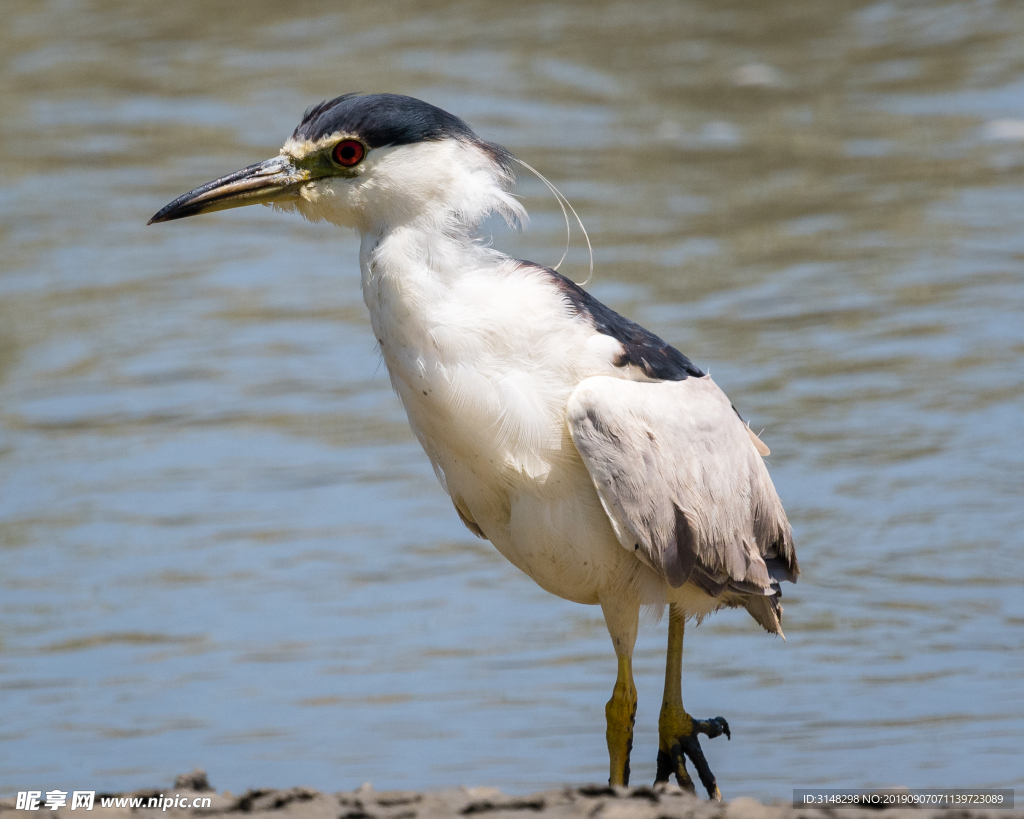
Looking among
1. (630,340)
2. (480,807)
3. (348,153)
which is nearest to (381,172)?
(348,153)

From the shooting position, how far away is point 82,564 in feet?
27.3

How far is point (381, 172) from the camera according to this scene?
4.55 metres

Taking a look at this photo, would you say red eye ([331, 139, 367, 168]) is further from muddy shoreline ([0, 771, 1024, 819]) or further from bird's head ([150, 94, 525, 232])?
muddy shoreline ([0, 771, 1024, 819])

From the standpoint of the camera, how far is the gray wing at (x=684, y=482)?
462cm

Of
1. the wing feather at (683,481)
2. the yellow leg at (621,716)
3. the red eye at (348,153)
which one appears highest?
the red eye at (348,153)

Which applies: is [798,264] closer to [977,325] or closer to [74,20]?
[977,325]

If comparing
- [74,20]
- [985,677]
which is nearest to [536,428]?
[985,677]

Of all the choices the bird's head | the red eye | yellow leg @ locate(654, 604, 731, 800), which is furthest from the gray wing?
the red eye

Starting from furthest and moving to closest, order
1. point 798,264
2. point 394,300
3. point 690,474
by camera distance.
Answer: point 798,264 → point 690,474 → point 394,300

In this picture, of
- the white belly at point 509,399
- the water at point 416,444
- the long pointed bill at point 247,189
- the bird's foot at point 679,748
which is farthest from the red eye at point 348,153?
the water at point 416,444

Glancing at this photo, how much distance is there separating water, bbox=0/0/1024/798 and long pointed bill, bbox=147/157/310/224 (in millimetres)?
2586

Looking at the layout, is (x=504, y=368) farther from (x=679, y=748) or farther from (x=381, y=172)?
(x=679, y=748)

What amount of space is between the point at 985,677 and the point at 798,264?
5481 millimetres

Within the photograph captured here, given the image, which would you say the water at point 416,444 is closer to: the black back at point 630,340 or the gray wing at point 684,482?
Answer: the gray wing at point 684,482
